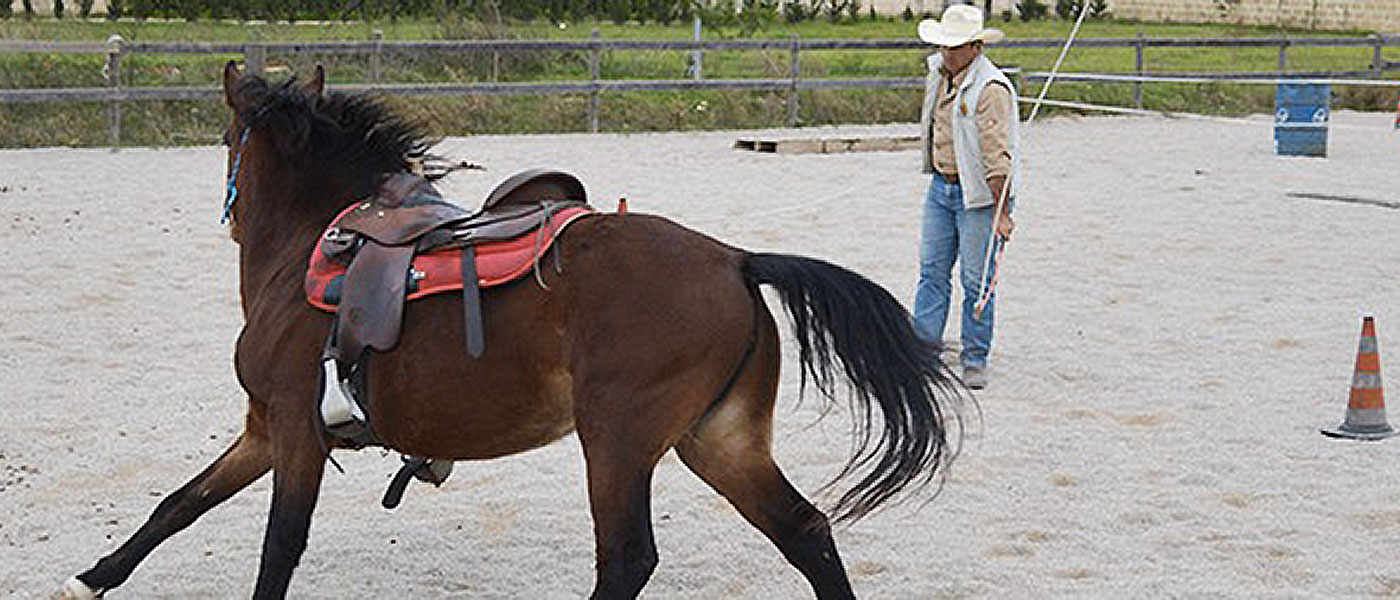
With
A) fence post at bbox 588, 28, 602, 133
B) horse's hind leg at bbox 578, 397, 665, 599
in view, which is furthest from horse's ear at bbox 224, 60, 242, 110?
fence post at bbox 588, 28, 602, 133

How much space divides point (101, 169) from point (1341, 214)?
10.4 metres

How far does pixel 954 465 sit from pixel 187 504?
2.87 meters

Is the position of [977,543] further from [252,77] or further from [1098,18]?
[1098,18]

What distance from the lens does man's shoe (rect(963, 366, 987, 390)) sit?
798 centimetres

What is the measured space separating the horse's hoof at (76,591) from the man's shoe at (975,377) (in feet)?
13.7

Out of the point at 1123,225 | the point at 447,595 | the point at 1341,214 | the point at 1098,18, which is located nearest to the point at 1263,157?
the point at 1341,214

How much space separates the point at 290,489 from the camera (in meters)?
4.57

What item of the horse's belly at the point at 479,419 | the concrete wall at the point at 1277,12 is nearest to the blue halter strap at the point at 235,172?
the horse's belly at the point at 479,419

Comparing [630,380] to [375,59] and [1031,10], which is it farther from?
[1031,10]

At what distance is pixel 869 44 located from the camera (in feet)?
73.8

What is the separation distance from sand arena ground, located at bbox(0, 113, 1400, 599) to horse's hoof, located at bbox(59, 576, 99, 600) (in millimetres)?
162

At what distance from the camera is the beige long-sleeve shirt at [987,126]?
7.70 metres

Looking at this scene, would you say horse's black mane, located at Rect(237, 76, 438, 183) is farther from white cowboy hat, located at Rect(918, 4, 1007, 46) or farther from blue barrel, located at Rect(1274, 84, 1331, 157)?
blue barrel, located at Rect(1274, 84, 1331, 157)

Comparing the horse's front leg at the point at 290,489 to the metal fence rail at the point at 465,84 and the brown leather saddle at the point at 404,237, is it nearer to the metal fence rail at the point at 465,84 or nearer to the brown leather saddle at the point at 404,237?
the brown leather saddle at the point at 404,237
